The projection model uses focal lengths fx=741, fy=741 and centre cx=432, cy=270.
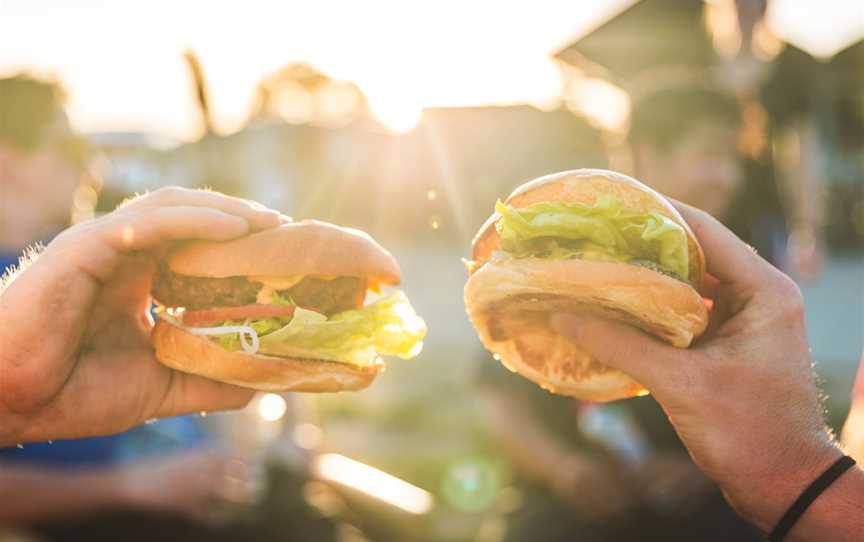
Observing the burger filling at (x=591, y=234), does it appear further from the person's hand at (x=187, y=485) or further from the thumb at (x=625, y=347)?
the person's hand at (x=187, y=485)

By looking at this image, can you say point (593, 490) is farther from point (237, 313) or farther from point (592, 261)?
point (237, 313)

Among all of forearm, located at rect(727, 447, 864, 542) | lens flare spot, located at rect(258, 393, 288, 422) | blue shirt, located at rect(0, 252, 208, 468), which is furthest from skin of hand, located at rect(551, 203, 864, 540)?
lens flare spot, located at rect(258, 393, 288, 422)

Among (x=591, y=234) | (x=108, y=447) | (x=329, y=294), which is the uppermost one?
(x=591, y=234)

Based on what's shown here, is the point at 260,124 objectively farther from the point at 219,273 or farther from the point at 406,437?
the point at 219,273

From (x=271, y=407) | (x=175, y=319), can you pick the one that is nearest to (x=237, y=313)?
(x=175, y=319)

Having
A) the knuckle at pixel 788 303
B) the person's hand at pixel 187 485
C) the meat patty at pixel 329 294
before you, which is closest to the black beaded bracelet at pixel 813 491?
the knuckle at pixel 788 303

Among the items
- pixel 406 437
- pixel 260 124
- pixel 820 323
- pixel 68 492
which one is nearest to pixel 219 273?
pixel 68 492

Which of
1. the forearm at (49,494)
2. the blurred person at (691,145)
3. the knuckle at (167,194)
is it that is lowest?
the forearm at (49,494)
